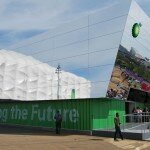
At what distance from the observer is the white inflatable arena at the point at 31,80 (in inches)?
2083

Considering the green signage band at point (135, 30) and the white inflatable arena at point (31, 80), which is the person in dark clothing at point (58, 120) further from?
the white inflatable arena at point (31, 80)

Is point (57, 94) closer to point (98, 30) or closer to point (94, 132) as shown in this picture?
point (98, 30)

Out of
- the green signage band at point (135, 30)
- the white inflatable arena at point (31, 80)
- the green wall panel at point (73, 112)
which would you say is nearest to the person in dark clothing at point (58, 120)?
the green wall panel at point (73, 112)

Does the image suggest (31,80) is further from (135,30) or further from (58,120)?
(58,120)

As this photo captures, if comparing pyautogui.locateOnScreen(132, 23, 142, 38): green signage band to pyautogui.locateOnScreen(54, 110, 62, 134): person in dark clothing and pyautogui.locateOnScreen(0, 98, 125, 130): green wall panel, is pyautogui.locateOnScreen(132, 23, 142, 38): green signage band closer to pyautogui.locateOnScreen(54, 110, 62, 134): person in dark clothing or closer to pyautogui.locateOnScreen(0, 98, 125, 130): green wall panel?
pyautogui.locateOnScreen(0, 98, 125, 130): green wall panel

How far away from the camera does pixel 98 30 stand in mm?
46719

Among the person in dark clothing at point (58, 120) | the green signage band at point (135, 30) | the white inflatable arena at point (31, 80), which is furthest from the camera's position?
the white inflatable arena at point (31, 80)

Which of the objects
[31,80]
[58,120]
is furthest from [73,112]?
[31,80]

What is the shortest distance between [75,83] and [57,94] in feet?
12.7

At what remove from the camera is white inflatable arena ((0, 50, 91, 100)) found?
52.9 meters

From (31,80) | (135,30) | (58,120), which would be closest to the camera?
(58,120)

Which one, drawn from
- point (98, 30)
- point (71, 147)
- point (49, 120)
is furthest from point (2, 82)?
point (71, 147)

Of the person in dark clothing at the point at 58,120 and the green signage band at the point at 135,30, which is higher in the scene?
the green signage band at the point at 135,30

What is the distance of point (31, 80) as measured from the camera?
57.4 metres
